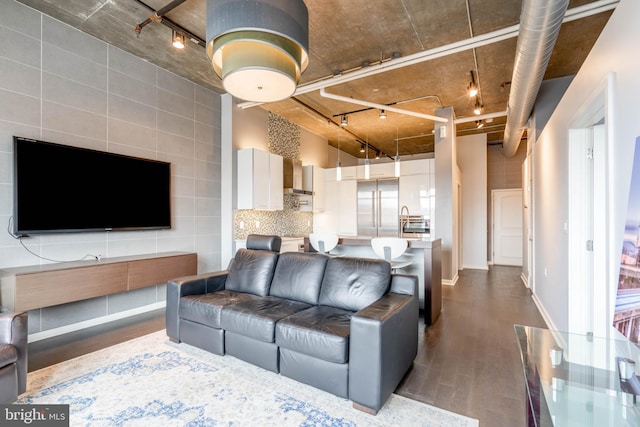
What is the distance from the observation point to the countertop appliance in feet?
20.5

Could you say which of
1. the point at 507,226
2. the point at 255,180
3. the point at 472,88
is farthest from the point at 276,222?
the point at 507,226

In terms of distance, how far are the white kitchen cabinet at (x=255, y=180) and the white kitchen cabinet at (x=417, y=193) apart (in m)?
2.89

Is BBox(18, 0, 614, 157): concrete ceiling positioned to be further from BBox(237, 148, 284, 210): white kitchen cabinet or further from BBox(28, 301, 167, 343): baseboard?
BBox(28, 301, 167, 343): baseboard

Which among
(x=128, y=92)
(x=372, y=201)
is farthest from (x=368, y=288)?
(x=372, y=201)

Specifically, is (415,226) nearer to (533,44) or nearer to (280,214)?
(280,214)

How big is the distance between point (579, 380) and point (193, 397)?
2237 mm

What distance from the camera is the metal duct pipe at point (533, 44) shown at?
212cm

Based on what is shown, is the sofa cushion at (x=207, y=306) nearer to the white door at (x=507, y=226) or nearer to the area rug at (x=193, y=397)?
the area rug at (x=193, y=397)

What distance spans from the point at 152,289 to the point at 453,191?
5.30m

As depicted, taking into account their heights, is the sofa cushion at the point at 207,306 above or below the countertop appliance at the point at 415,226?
below

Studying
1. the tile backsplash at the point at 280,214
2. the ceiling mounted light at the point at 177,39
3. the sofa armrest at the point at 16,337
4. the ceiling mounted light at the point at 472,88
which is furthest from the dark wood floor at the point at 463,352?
the ceiling mounted light at the point at 177,39

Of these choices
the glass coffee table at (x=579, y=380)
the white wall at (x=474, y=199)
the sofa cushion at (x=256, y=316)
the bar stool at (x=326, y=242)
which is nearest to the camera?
the glass coffee table at (x=579, y=380)

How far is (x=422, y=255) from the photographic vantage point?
4.07 m

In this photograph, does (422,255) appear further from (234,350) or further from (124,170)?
(124,170)
